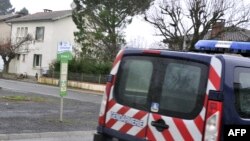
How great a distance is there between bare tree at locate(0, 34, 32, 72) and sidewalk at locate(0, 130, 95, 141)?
4412cm

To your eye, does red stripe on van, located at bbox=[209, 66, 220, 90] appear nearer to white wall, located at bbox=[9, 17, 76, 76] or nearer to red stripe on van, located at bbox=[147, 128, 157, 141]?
red stripe on van, located at bbox=[147, 128, 157, 141]

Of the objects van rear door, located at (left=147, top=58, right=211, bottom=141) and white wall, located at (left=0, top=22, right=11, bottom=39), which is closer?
van rear door, located at (left=147, top=58, right=211, bottom=141)

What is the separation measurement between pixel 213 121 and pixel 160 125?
0.66 metres

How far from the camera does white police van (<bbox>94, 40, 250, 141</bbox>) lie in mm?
5148

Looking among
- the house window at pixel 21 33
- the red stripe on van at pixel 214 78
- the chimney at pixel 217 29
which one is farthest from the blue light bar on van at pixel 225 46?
the house window at pixel 21 33

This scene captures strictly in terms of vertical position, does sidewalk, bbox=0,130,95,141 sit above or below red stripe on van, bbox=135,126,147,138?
below

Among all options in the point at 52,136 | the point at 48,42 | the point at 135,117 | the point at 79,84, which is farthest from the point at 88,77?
the point at 135,117

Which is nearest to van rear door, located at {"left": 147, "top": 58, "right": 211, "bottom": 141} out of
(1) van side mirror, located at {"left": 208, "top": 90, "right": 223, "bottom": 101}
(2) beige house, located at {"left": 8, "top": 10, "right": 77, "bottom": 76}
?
(1) van side mirror, located at {"left": 208, "top": 90, "right": 223, "bottom": 101}

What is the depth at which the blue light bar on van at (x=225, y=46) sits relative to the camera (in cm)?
638

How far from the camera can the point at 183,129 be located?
209 inches

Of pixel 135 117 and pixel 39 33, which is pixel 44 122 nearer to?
pixel 135 117

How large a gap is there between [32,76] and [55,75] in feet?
37.1

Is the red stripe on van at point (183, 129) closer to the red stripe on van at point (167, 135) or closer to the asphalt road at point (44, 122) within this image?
the red stripe on van at point (167, 135)

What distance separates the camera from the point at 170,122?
5.42 m
